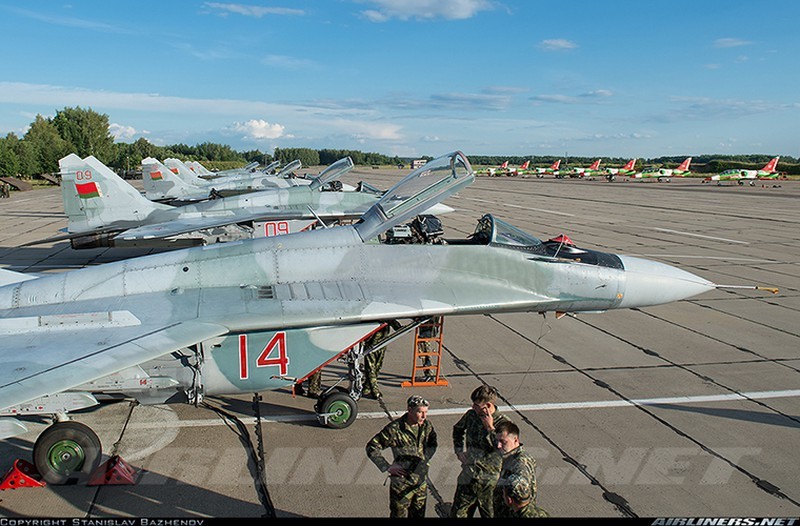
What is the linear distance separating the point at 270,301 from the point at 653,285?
5.09 m

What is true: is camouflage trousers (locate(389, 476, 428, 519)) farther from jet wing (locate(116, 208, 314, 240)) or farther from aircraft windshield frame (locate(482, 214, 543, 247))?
jet wing (locate(116, 208, 314, 240))

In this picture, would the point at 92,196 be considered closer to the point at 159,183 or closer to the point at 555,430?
the point at 159,183

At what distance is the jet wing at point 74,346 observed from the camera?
417cm

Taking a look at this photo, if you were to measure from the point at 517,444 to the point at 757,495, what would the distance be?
324 cm

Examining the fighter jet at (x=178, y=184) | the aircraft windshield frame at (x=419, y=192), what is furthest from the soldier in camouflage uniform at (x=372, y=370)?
the fighter jet at (x=178, y=184)

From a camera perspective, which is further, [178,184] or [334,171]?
[178,184]

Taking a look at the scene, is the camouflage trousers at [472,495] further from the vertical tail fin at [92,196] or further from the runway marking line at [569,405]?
the vertical tail fin at [92,196]

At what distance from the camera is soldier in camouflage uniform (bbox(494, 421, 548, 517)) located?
3.37 meters

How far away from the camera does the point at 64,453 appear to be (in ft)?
17.3

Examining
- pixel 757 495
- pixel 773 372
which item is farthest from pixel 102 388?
pixel 773 372

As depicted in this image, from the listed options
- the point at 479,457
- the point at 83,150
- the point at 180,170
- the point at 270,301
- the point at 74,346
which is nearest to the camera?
the point at 479,457

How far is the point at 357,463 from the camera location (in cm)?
564

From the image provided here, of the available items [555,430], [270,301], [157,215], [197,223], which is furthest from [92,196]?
[555,430]

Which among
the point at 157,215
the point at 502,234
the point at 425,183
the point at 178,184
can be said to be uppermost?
the point at 425,183
